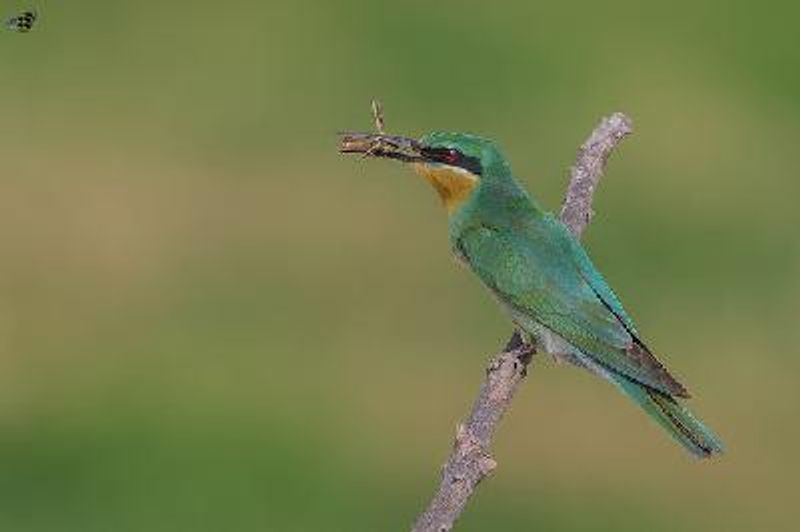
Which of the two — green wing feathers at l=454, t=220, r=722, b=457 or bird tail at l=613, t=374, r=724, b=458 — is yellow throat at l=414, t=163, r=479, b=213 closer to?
green wing feathers at l=454, t=220, r=722, b=457

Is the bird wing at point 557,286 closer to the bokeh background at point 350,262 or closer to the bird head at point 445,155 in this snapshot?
the bird head at point 445,155

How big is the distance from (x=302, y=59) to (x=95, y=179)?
952 millimetres

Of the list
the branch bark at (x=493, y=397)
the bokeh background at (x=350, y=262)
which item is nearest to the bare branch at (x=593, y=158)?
the branch bark at (x=493, y=397)

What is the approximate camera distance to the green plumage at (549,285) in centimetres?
305

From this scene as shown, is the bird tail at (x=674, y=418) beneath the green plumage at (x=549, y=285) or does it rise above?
beneath

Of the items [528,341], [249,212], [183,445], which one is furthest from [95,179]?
[528,341]

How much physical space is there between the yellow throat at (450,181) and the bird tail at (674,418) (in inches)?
11.8

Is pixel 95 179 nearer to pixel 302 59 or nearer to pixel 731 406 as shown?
pixel 302 59

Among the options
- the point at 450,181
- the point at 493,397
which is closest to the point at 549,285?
the point at 450,181

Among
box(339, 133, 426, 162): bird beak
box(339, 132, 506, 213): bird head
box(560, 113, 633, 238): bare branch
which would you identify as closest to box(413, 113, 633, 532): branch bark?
box(560, 113, 633, 238): bare branch

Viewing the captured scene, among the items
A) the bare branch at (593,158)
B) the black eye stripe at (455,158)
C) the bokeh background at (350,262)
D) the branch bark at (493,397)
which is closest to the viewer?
the branch bark at (493,397)

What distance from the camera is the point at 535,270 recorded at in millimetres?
3172

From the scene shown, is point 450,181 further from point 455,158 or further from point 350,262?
point 350,262

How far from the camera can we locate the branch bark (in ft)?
8.24
